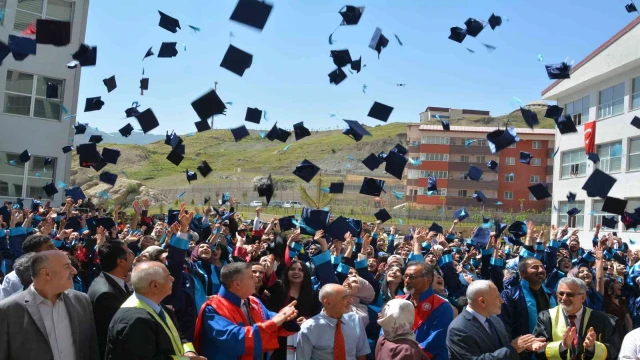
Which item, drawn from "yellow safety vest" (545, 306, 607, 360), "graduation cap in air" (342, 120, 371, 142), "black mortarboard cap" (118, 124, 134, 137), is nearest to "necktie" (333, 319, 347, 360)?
"yellow safety vest" (545, 306, 607, 360)

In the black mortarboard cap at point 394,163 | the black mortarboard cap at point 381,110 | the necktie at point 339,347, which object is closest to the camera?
the necktie at point 339,347

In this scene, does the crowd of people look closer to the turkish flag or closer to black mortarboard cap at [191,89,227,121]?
black mortarboard cap at [191,89,227,121]

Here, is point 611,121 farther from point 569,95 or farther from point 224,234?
point 224,234

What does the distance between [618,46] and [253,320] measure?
1214 inches

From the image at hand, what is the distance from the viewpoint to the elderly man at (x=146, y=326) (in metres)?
4.07

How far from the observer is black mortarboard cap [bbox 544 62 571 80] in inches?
442

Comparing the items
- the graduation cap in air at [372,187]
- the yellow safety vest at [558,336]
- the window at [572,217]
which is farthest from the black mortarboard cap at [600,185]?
the window at [572,217]

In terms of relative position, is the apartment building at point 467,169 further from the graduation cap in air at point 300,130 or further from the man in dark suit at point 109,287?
the man in dark suit at point 109,287

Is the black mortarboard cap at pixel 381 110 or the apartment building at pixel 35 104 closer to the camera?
the black mortarboard cap at pixel 381 110

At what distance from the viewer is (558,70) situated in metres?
11.5

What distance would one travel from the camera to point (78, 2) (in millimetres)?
24328

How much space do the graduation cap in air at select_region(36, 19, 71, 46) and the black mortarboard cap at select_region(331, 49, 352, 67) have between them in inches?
166

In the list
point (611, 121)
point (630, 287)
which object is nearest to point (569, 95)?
point (611, 121)

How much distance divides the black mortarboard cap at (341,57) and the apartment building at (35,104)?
15590mm
